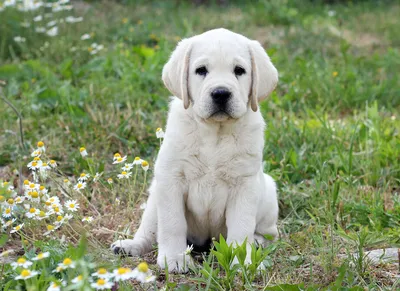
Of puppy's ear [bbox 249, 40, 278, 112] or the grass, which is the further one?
puppy's ear [bbox 249, 40, 278, 112]

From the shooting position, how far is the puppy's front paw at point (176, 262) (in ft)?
12.0

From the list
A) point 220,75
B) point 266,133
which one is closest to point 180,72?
point 220,75

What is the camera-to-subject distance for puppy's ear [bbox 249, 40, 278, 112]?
12.5ft

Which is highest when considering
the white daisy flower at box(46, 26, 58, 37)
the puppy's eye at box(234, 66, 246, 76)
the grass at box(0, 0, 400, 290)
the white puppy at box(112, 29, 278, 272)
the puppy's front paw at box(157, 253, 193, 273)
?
the puppy's eye at box(234, 66, 246, 76)

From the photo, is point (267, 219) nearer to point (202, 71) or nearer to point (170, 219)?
point (170, 219)

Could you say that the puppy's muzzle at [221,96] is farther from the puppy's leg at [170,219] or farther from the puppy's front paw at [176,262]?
the puppy's front paw at [176,262]

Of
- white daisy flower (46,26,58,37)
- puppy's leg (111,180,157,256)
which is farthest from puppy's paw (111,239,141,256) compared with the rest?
white daisy flower (46,26,58,37)

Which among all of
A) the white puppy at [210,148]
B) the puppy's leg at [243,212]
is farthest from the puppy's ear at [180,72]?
the puppy's leg at [243,212]

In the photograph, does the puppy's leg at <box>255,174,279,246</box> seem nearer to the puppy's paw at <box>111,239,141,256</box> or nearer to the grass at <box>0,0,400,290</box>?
the grass at <box>0,0,400,290</box>

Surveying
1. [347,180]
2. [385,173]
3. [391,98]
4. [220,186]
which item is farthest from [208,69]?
[391,98]

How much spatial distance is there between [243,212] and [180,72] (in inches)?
33.7

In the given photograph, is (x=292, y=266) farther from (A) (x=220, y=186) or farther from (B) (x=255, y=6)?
(B) (x=255, y=6)

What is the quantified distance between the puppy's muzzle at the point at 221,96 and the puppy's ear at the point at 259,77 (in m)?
0.26

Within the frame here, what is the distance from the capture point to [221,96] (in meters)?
3.60
